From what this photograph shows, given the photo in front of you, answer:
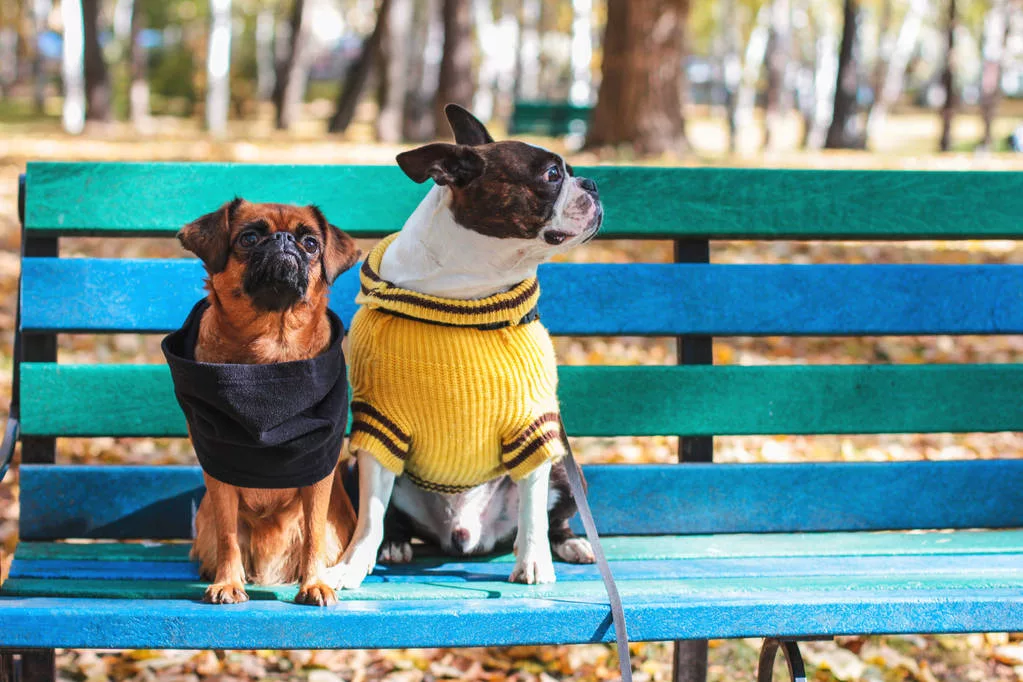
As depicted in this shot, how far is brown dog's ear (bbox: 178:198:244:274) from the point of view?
2.69 meters

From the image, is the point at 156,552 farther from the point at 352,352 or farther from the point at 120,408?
the point at 352,352

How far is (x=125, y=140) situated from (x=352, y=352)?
1508cm

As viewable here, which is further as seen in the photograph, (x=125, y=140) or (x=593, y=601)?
(x=125, y=140)

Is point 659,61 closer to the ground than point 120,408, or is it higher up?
higher up

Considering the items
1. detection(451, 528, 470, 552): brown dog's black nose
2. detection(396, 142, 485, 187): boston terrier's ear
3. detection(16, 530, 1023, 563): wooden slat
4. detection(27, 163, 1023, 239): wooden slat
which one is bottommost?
detection(16, 530, 1023, 563): wooden slat

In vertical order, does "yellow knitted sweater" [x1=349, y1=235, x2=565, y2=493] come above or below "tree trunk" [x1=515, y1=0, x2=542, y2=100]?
below

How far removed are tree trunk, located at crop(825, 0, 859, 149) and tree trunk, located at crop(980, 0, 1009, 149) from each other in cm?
268

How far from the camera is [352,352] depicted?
3.07m

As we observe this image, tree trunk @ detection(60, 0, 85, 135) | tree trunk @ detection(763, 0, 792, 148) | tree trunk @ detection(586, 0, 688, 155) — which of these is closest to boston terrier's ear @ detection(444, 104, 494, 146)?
tree trunk @ detection(586, 0, 688, 155)

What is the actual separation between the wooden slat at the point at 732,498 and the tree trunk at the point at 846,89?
14.4 metres

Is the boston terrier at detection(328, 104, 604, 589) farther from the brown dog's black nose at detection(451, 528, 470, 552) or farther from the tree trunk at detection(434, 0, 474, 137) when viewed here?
the tree trunk at detection(434, 0, 474, 137)

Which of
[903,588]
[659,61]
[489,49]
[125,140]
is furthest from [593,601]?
[489,49]

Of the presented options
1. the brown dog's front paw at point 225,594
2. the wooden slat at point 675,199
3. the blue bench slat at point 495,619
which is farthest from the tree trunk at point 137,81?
the blue bench slat at point 495,619

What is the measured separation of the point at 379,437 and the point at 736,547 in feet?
3.43
